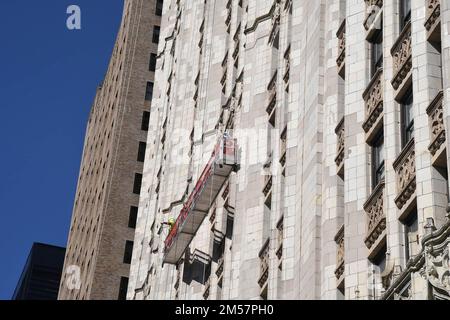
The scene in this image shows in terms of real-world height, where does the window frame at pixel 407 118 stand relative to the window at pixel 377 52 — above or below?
below

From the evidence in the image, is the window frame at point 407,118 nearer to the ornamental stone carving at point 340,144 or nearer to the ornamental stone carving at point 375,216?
the ornamental stone carving at point 375,216

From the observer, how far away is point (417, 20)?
1383 inches

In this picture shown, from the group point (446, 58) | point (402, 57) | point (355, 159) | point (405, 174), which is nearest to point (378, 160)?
point (355, 159)

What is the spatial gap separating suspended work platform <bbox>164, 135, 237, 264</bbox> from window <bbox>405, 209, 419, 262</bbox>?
19572 mm

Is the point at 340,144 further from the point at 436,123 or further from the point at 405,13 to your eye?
the point at 436,123

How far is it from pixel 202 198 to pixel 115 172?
45.3 metres

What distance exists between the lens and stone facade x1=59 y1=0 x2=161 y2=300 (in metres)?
95.2

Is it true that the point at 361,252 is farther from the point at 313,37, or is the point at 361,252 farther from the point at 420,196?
the point at 313,37

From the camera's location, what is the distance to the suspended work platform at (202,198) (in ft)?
172

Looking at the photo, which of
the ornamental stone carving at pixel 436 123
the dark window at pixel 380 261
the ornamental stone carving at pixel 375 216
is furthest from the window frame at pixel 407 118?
the dark window at pixel 380 261

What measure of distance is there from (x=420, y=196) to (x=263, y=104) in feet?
67.8

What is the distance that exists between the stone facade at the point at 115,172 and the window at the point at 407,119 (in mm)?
59079

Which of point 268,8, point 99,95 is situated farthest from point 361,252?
point 99,95

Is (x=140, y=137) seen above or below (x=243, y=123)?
above
